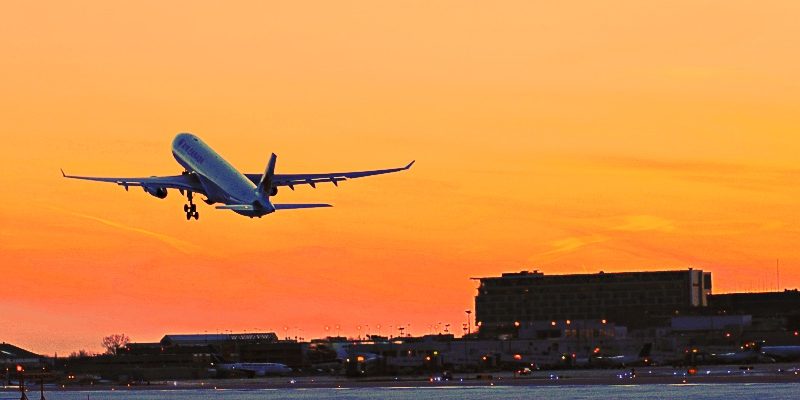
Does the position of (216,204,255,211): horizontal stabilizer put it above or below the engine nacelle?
below

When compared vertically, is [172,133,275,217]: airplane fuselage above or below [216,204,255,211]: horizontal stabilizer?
above

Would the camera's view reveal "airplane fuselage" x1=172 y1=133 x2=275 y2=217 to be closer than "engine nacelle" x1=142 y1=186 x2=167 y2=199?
Yes

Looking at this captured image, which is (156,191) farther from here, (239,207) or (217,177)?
(239,207)

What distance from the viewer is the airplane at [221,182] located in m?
167

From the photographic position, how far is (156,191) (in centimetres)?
17362

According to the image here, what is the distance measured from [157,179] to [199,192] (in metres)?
6.27

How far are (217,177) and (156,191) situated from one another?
678 centimetres

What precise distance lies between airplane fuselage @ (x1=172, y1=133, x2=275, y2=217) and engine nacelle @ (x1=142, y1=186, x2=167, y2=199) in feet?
14.9

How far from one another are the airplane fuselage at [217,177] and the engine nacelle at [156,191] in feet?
14.9

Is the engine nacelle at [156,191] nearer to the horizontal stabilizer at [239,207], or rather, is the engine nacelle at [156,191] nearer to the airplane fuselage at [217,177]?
the airplane fuselage at [217,177]

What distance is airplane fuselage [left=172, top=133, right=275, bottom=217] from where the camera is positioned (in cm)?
16462

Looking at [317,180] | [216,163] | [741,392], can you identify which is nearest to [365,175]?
[317,180]

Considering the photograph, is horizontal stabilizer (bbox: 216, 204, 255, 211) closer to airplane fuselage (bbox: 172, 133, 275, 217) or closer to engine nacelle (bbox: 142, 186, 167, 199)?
airplane fuselage (bbox: 172, 133, 275, 217)

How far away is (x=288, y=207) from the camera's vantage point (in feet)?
518
